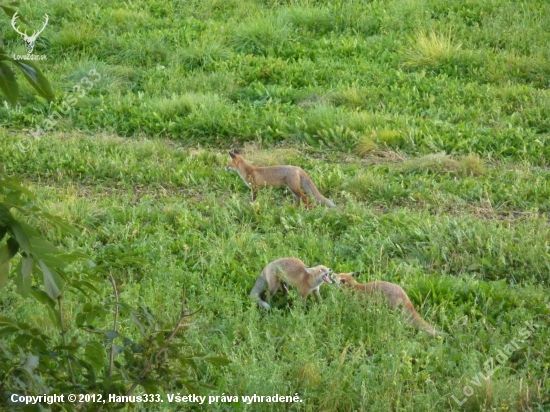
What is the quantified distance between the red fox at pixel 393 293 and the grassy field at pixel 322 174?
82 millimetres

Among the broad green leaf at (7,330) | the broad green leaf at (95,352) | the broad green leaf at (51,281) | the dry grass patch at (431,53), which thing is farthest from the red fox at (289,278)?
the dry grass patch at (431,53)

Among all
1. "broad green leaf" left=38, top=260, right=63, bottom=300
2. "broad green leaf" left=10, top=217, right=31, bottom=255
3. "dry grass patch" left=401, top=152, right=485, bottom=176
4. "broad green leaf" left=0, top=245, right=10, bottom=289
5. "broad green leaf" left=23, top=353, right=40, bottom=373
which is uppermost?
"broad green leaf" left=10, top=217, right=31, bottom=255

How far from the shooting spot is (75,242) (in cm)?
724

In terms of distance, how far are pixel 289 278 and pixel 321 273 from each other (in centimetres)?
23

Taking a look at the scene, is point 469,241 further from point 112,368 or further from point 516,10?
point 516,10

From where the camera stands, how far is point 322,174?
8.74m

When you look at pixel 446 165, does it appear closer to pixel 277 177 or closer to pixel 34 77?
pixel 277 177

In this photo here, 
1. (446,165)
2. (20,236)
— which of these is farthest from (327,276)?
(20,236)

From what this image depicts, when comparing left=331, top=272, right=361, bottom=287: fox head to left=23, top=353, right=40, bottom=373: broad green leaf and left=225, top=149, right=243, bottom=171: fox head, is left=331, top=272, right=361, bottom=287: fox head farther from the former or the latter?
left=23, top=353, right=40, bottom=373: broad green leaf

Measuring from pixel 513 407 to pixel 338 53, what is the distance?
8.00m

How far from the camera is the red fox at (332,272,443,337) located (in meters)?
5.82

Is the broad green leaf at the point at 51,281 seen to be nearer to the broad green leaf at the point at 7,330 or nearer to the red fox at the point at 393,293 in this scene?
the broad green leaf at the point at 7,330

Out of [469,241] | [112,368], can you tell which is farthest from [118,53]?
[112,368]

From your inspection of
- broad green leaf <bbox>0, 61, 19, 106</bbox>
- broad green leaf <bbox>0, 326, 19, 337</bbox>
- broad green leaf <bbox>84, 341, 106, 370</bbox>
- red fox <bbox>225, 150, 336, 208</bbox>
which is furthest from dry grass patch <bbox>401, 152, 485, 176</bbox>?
broad green leaf <bbox>0, 61, 19, 106</bbox>
